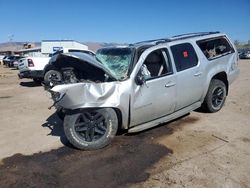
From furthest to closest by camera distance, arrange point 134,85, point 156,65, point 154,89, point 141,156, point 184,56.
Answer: point 184,56
point 156,65
point 154,89
point 134,85
point 141,156

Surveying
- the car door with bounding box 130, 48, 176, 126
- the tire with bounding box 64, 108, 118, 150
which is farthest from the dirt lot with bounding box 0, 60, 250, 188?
the car door with bounding box 130, 48, 176, 126

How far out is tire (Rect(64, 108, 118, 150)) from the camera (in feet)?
16.1

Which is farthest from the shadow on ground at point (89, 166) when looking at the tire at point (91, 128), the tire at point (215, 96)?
the tire at point (215, 96)

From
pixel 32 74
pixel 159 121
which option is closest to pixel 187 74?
pixel 159 121

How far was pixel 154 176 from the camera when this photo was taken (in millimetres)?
4004

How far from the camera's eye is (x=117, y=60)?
5738mm

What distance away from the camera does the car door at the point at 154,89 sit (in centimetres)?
522

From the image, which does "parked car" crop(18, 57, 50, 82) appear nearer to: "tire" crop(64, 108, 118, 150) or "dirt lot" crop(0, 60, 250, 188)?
Answer: "dirt lot" crop(0, 60, 250, 188)

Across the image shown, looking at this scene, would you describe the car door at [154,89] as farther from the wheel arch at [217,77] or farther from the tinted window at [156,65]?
the wheel arch at [217,77]

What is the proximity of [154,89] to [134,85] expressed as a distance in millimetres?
458

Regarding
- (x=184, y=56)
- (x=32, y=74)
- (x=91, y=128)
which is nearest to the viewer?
(x=91, y=128)

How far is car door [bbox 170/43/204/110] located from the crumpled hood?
60.4 inches

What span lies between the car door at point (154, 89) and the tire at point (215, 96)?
1439 mm

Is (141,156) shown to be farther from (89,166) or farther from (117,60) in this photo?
(117,60)
